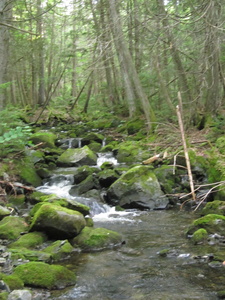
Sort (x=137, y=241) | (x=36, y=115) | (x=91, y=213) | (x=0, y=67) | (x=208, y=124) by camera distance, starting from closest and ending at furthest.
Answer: (x=137, y=241) < (x=91, y=213) < (x=0, y=67) < (x=208, y=124) < (x=36, y=115)

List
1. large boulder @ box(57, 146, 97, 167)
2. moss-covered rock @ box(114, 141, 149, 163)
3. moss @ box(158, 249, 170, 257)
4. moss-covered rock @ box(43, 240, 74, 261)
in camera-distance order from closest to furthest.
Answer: moss-covered rock @ box(43, 240, 74, 261) < moss @ box(158, 249, 170, 257) < large boulder @ box(57, 146, 97, 167) < moss-covered rock @ box(114, 141, 149, 163)

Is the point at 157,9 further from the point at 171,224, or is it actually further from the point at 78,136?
the point at 171,224

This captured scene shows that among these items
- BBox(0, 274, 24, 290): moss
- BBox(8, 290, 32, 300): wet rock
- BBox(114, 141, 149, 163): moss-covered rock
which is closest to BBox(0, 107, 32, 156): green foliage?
BBox(114, 141, 149, 163): moss-covered rock

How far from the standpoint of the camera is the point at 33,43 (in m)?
19.6

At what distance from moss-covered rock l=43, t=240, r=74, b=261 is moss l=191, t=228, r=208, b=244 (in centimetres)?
237

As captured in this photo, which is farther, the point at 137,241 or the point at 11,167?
the point at 11,167

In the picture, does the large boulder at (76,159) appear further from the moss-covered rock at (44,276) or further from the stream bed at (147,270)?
the moss-covered rock at (44,276)

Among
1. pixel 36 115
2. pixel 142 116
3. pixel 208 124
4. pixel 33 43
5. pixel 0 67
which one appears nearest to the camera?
pixel 0 67

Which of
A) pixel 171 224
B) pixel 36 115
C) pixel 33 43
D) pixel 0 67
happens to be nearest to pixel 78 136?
pixel 36 115

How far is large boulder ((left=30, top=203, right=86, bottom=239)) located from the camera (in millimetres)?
6410

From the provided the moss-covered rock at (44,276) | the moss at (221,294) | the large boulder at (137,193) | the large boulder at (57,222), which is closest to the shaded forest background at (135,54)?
the large boulder at (137,193)

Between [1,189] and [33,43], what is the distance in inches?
511

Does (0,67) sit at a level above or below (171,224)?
above

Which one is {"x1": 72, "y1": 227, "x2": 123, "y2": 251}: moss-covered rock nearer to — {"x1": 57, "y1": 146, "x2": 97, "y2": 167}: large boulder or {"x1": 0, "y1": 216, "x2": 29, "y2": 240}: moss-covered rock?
{"x1": 0, "y1": 216, "x2": 29, "y2": 240}: moss-covered rock
